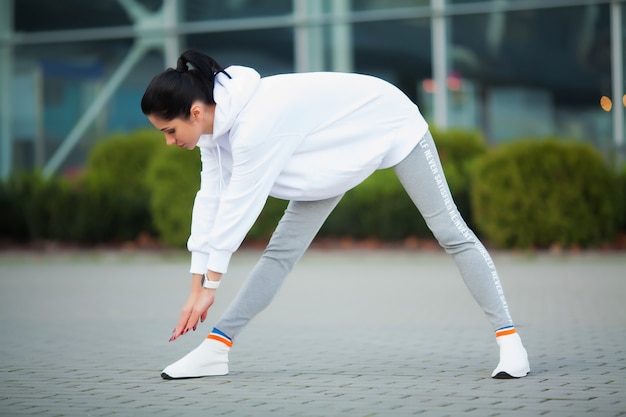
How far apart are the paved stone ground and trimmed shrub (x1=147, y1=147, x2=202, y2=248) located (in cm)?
174

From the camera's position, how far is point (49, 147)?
17875mm

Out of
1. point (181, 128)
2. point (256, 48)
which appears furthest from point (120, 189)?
point (181, 128)

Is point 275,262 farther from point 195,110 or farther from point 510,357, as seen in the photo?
point 510,357

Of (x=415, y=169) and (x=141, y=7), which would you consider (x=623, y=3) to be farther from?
(x=415, y=169)

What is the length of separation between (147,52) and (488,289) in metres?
13.7

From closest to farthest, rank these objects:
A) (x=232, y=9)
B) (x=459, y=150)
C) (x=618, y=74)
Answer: (x=459, y=150) < (x=618, y=74) < (x=232, y=9)

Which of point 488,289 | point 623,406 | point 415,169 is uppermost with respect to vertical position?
point 415,169

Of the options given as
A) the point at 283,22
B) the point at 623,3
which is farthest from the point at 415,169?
the point at 283,22

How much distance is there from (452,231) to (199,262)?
1.07 meters

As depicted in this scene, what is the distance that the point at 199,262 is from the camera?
4387mm

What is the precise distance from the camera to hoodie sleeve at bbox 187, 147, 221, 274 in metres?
4.40

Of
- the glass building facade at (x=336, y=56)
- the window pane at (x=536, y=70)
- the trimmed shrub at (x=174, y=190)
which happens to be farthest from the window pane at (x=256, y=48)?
the trimmed shrub at (x=174, y=190)

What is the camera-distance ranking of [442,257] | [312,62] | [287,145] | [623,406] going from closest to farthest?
[623,406] < [287,145] < [442,257] < [312,62]

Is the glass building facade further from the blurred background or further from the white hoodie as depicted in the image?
the white hoodie
